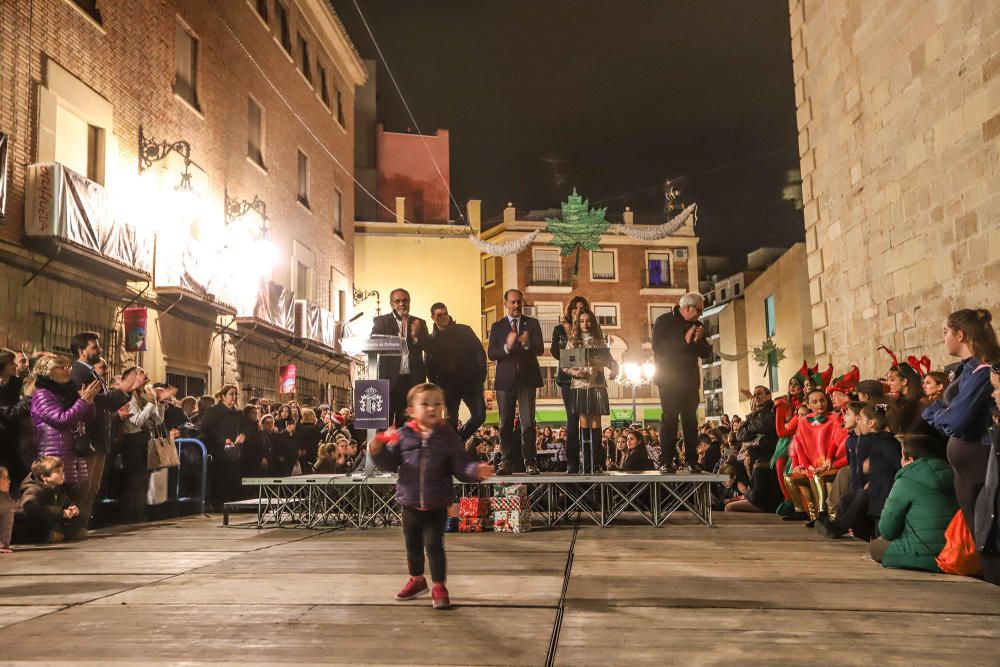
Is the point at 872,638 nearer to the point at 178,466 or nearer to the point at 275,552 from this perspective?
the point at 275,552

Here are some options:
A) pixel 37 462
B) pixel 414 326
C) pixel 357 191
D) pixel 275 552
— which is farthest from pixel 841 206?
pixel 357 191

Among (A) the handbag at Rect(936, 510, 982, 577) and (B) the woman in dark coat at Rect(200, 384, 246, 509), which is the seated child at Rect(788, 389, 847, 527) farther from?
(B) the woman in dark coat at Rect(200, 384, 246, 509)

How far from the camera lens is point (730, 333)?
46344 mm

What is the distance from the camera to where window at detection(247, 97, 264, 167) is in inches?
882

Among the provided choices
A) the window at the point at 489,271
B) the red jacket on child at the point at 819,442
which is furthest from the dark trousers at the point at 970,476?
the window at the point at 489,271

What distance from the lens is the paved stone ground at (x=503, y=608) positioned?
161 inches

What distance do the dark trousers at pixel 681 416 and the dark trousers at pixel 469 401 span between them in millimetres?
2011

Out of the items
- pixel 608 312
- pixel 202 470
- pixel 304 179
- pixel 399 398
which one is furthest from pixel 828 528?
pixel 608 312

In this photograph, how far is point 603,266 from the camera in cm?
4762

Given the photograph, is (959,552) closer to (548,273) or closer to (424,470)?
(424,470)

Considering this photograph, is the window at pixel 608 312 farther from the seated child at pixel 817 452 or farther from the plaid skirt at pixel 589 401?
the plaid skirt at pixel 589 401

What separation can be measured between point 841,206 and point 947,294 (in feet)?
9.74

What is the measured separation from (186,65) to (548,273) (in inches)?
1140

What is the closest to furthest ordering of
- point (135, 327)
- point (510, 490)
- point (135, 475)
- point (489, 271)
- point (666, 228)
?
point (510, 490)
point (135, 475)
point (135, 327)
point (666, 228)
point (489, 271)
